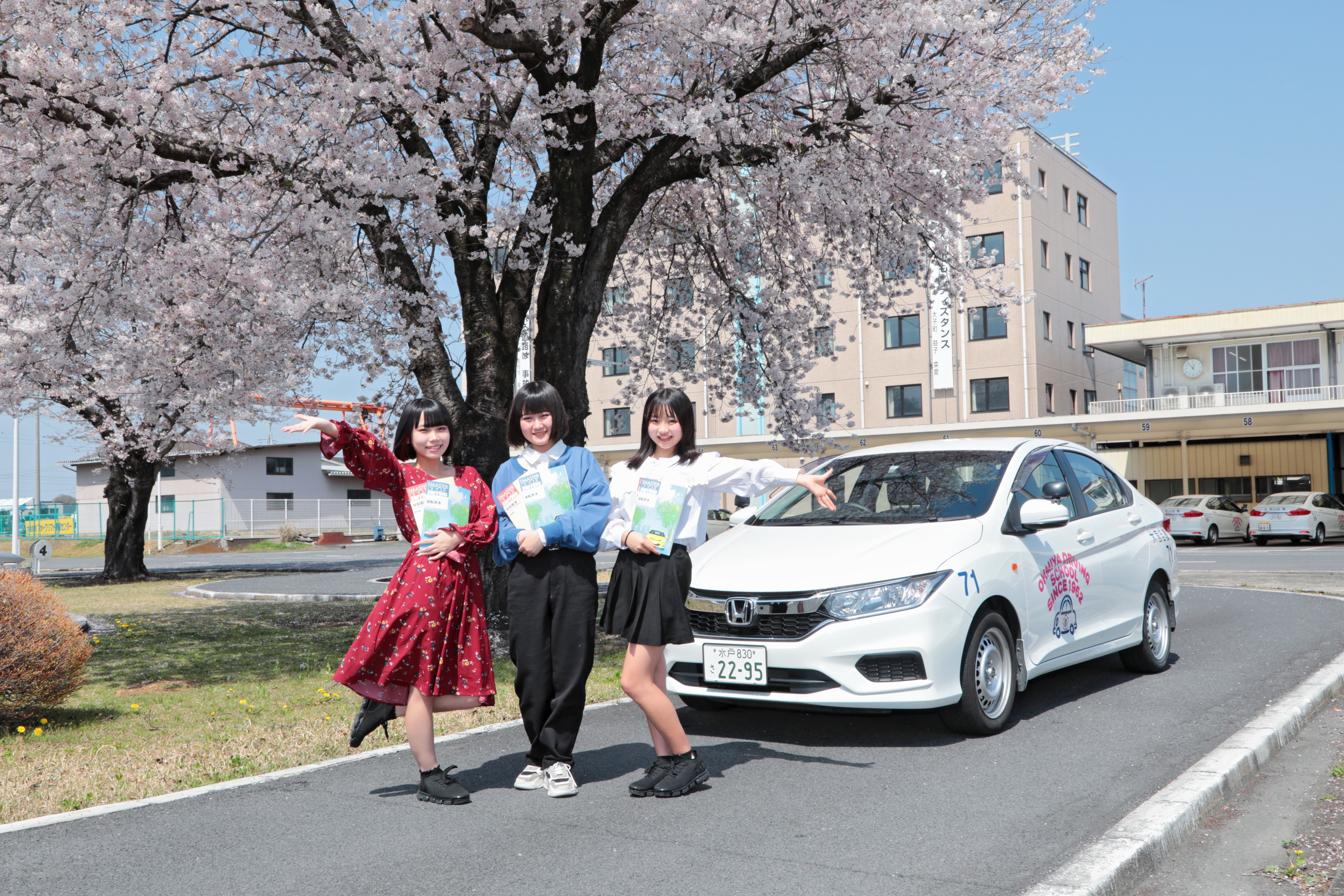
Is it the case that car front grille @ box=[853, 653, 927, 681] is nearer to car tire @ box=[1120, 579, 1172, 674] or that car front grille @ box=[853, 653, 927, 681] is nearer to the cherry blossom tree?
car tire @ box=[1120, 579, 1172, 674]

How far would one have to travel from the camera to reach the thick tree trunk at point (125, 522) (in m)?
23.2

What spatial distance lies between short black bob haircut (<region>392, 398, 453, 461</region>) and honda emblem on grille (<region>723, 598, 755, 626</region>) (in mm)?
1683

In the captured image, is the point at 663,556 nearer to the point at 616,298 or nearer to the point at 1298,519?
the point at 616,298

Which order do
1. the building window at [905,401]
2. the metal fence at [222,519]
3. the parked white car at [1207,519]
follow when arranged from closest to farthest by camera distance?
the parked white car at [1207,519] < the building window at [905,401] < the metal fence at [222,519]

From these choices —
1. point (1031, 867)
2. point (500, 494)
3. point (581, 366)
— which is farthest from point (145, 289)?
point (1031, 867)

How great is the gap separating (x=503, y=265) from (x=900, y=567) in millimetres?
7303

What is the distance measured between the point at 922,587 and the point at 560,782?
205 centimetres

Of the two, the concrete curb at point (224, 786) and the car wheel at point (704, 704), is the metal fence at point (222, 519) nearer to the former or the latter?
the concrete curb at point (224, 786)

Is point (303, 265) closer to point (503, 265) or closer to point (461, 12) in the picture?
point (503, 265)

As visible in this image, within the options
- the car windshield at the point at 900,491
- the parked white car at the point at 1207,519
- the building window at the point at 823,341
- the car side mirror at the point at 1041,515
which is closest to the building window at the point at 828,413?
the building window at the point at 823,341

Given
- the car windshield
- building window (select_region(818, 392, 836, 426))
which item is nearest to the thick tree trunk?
building window (select_region(818, 392, 836, 426))

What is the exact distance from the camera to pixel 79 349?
36.1 feet

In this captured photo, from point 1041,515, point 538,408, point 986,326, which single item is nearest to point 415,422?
point 538,408

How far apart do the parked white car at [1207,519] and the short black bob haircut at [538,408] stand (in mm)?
27651
